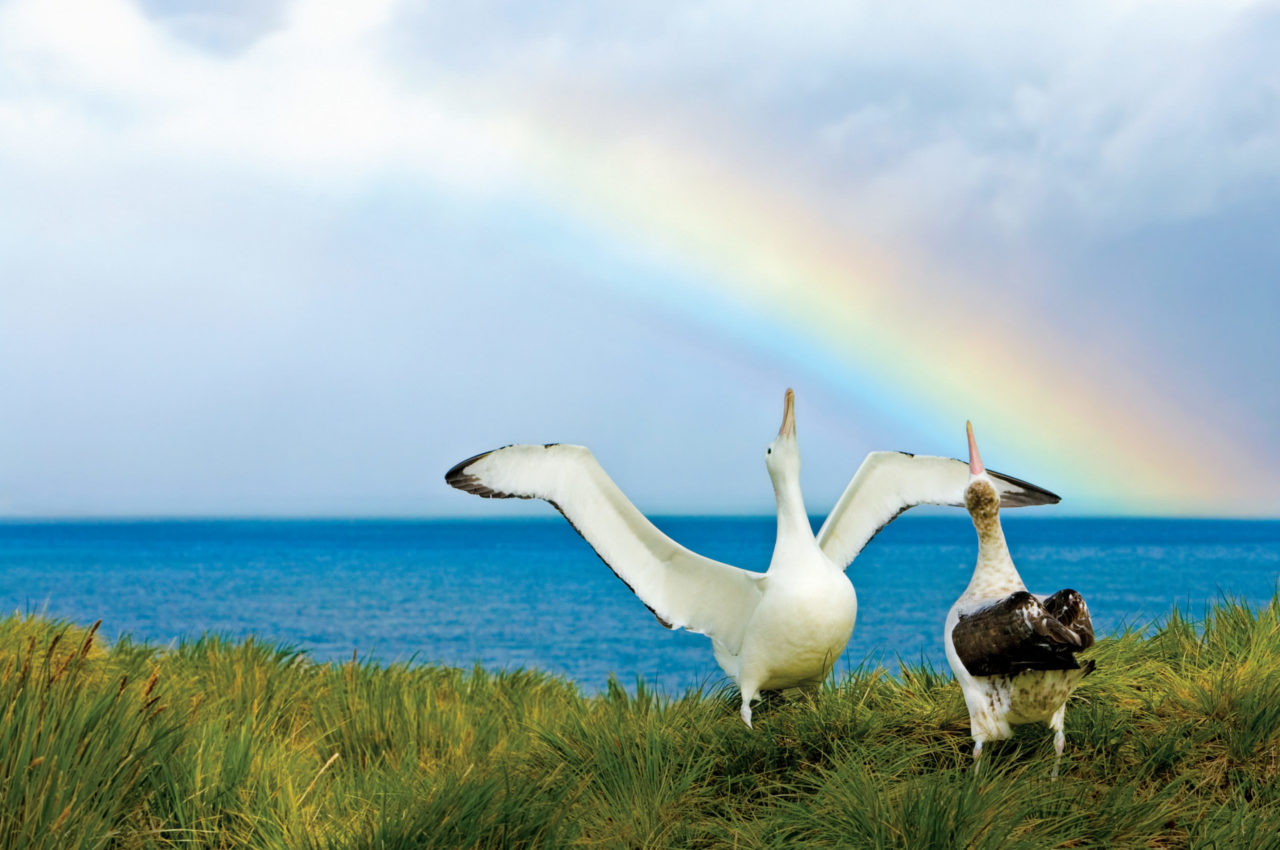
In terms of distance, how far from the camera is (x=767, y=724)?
5.49m

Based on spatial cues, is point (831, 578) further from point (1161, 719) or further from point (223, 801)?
point (223, 801)

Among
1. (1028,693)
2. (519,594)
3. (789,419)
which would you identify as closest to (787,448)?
(789,419)

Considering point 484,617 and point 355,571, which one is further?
→ point 355,571

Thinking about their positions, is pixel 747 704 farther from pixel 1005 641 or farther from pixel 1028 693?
pixel 1005 641

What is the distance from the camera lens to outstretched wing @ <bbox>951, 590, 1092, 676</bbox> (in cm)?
420

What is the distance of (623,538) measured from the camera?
636 centimetres

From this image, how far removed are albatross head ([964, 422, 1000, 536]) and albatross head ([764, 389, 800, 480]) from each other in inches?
45.2

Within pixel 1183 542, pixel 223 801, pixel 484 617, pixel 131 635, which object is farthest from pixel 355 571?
pixel 1183 542

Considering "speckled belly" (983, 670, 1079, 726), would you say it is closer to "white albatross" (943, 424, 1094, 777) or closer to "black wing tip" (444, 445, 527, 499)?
"white albatross" (943, 424, 1094, 777)

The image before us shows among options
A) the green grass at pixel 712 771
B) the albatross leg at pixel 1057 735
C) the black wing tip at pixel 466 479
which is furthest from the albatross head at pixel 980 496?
the black wing tip at pixel 466 479

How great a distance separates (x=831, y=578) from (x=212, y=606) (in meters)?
52.6

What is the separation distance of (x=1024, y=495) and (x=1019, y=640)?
6.69ft

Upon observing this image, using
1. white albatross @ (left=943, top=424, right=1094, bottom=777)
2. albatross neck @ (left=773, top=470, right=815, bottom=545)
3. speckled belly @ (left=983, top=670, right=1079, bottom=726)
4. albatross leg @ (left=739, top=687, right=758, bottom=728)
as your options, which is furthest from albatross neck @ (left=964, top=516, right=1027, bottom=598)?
albatross leg @ (left=739, top=687, right=758, bottom=728)

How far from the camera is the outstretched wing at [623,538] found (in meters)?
5.93
